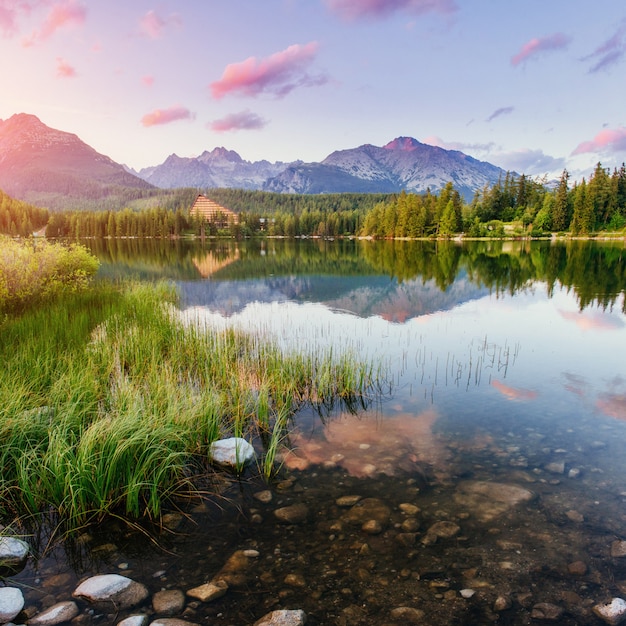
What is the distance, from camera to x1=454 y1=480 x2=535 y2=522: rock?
22.3 ft

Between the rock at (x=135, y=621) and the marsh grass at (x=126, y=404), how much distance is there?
2003 mm

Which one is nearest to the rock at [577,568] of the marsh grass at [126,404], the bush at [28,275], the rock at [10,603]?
the marsh grass at [126,404]

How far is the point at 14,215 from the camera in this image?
166m

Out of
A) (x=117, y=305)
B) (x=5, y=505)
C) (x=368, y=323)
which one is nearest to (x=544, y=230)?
(x=368, y=323)

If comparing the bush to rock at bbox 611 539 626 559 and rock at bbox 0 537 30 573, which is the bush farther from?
rock at bbox 611 539 626 559

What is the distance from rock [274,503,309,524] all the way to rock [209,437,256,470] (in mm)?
1400

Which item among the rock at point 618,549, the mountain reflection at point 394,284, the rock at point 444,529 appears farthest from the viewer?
the mountain reflection at point 394,284

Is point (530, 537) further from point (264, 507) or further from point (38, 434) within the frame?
point (38, 434)

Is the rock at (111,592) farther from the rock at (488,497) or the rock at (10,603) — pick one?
the rock at (488,497)

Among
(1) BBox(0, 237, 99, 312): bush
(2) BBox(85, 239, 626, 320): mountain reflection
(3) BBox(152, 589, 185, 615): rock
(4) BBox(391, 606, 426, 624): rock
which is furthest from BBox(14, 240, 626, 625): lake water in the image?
(1) BBox(0, 237, 99, 312): bush

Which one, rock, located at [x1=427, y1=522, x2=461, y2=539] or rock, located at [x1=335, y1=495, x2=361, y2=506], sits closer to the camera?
rock, located at [x1=427, y1=522, x2=461, y2=539]

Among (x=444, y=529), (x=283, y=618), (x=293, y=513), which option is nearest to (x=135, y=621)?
(x=283, y=618)

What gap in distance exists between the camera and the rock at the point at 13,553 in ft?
17.3

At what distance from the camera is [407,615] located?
481cm
